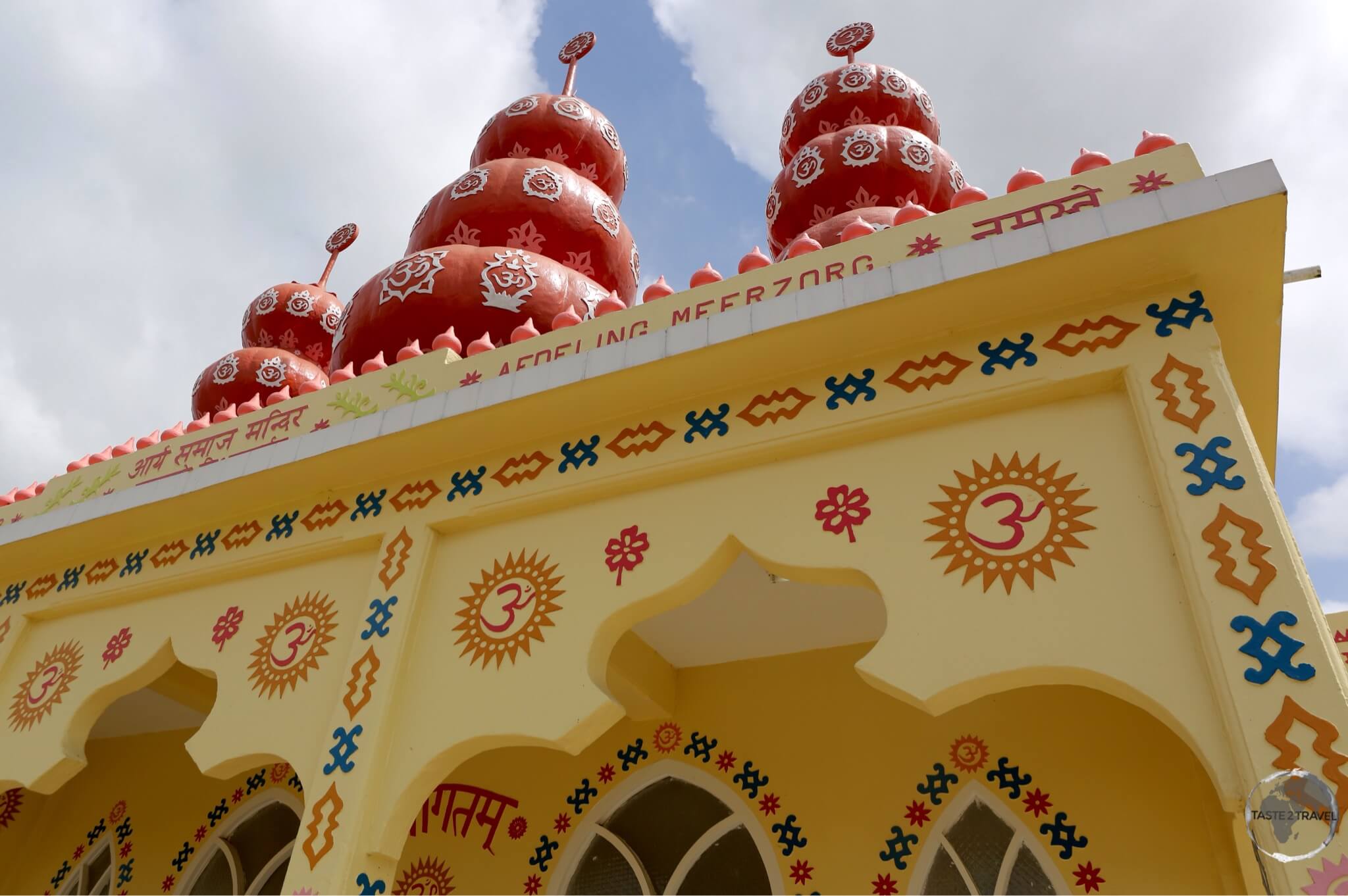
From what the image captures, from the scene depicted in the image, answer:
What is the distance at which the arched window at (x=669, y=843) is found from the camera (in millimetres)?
3635

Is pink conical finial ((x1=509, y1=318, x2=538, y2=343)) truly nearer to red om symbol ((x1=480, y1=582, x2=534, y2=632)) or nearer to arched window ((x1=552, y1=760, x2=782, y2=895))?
red om symbol ((x1=480, y1=582, x2=534, y2=632))

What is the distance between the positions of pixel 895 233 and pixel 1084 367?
2.82ft

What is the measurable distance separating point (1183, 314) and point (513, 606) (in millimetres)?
2204

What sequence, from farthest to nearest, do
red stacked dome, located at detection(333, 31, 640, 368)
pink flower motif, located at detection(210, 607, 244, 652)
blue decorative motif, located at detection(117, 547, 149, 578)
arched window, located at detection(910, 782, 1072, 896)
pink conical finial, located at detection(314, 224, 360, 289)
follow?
pink conical finial, located at detection(314, 224, 360, 289), red stacked dome, located at detection(333, 31, 640, 368), blue decorative motif, located at detection(117, 547, 149, 578), pink flower motif, located at detection(210, 607, 244, 652), arched window, located at detection(910, 782, 1072, 896)

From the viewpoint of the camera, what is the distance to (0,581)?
183 inches

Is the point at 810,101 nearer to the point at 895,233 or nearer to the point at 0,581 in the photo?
the point at 895,233

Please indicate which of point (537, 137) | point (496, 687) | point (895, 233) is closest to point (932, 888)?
point (496, 687)

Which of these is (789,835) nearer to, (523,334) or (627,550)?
(627,550)

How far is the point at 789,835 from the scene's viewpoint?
141 inches

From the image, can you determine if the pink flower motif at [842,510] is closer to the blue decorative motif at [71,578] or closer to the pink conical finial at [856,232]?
the pink conical finial at [856,232]

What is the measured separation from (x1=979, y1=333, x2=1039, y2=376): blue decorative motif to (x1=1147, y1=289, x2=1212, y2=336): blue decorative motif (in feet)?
1.06

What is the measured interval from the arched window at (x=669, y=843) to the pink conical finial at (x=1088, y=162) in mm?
2667

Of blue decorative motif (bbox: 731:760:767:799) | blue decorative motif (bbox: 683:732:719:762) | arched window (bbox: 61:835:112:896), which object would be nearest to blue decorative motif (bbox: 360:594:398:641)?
blue decorative motif (bbox: 683:732:719:762)

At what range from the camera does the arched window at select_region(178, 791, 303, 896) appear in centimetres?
468
